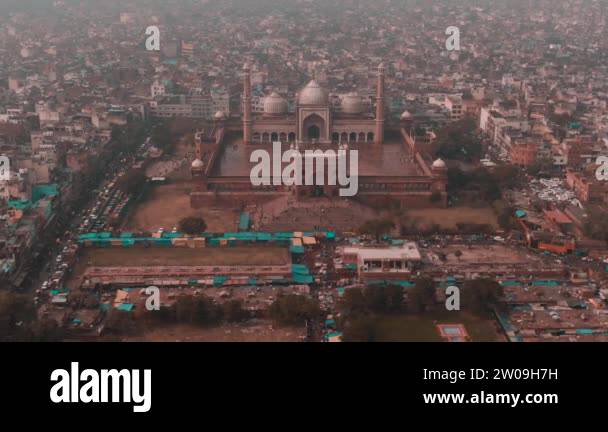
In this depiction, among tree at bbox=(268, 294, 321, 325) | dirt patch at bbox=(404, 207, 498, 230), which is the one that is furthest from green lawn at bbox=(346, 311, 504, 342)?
dirt patch at bbox=(404, 207, 498, 230)

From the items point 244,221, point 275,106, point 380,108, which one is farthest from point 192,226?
point 275,106

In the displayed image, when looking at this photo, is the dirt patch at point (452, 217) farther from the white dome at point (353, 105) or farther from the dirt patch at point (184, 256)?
the white dome at point (353, 105)

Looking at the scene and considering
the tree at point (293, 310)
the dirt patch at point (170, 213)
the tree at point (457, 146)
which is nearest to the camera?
the tree at point (293, 310)

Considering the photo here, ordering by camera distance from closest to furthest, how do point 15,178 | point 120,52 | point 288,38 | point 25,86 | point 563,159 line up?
point 15,178 < point 563,159 < point 25,86 < point 120,52 < point 288,38

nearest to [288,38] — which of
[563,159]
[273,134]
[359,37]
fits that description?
[359,37]

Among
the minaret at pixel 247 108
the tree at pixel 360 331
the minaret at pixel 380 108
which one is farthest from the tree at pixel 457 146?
the tree at pixel 360 331

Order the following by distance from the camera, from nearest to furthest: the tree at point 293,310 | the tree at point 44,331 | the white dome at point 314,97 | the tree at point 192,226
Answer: the tree at point 44,331 → the tree at point 293,310 → the tree at point 192,226 → the white dome at point 314,97

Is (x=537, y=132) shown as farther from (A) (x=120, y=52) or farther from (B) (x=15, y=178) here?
(A) (x=120, y=52)
